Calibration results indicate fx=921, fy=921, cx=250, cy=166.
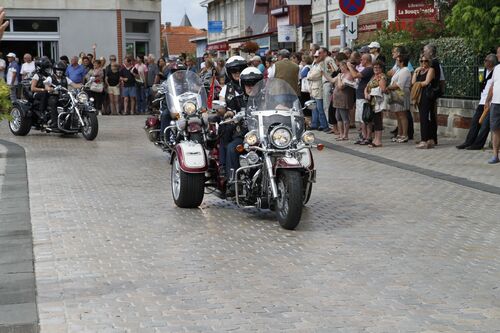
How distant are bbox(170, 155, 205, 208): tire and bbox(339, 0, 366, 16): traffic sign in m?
8.56

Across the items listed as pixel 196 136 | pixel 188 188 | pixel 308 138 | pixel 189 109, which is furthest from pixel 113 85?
pixel 308 138

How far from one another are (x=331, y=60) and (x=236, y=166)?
1030 cm

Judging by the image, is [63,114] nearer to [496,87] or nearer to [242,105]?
[496,87]

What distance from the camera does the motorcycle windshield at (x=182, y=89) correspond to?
42.6 feet

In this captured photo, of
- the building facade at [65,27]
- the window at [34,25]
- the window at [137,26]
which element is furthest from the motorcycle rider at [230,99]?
the window at [137,26]

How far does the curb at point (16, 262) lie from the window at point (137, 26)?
29.4 m

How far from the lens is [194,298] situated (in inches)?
244

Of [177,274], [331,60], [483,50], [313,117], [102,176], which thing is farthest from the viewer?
[313,117]

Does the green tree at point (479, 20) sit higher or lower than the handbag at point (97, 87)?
higher

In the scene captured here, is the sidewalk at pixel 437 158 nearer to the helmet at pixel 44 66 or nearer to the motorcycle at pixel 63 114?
the motorcycle at pixel 63 114

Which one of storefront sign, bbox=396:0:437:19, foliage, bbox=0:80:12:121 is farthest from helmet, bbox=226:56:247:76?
storefront sign, bbox=396:0:437:19

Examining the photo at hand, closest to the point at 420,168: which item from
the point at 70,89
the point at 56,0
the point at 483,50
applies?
the point at 483,50

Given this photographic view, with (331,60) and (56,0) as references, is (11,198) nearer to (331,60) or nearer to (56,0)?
(331,60)

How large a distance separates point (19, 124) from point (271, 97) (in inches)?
462
